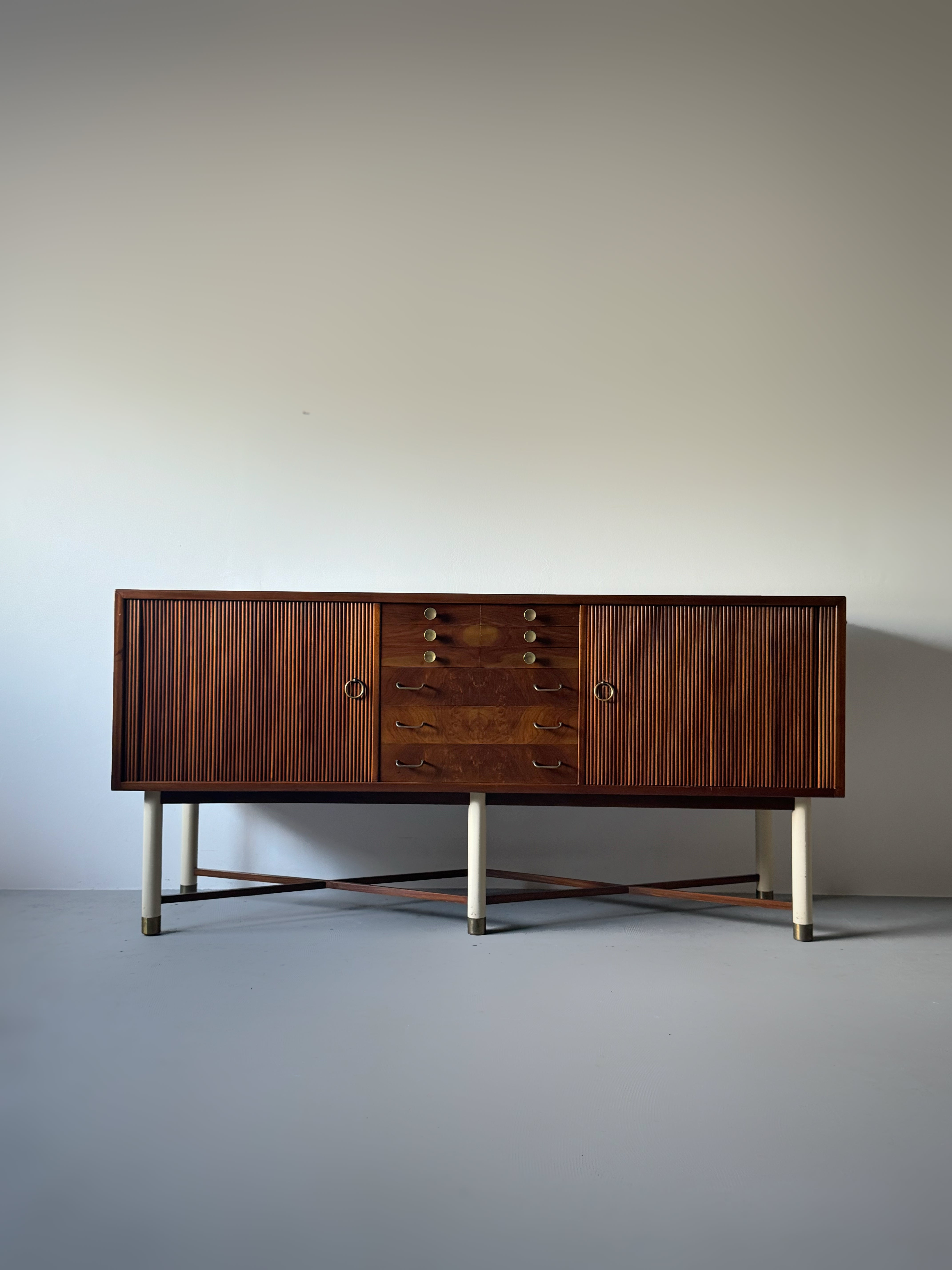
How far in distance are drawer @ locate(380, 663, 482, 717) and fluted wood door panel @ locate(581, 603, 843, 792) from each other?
286mm

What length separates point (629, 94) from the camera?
8.96 ft

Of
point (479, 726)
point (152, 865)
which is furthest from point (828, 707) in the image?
point (152, 865)

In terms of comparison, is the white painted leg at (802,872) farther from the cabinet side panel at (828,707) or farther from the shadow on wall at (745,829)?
the shadow on wall at (745,829)

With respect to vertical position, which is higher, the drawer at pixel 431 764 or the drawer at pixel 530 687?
the drawer at pixel 530 687

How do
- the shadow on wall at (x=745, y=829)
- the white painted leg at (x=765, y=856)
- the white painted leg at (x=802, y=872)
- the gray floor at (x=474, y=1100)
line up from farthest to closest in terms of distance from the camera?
the shadow on wall at (x=745, y=829) < the white painted leg at (x=765, y=856) < the white painted leg at (x=802, y=872) < the gray floor at (x=474, y=1100)

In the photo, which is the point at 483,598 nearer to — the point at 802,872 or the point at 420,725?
the point at 420,725

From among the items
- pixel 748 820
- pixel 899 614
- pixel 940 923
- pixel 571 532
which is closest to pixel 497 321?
pixel 571 532

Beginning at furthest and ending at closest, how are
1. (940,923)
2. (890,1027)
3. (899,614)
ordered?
(899,614) < (940,923) < (890,1027)

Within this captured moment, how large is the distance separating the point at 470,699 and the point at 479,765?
0.54 ft

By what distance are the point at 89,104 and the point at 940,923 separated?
3489 mm

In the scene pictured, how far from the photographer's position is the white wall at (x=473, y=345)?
2.67 m

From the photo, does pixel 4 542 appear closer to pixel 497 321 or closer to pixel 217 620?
pixel 217 620

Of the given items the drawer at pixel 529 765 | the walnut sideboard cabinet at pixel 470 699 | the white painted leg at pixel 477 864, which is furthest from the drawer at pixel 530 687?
the white painted leg at pixel 477 864

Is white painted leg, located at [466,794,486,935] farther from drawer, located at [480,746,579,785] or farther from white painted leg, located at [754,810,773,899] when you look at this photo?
white painted leg, located at [754,810,773,899]
